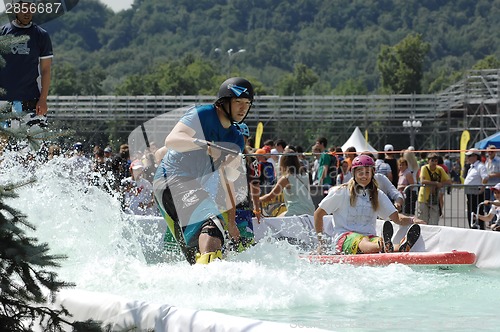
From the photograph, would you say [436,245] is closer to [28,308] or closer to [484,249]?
[484,249]

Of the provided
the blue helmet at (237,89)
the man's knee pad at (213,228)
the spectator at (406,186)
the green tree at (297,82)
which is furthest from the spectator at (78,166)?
the green tree at (297,82)

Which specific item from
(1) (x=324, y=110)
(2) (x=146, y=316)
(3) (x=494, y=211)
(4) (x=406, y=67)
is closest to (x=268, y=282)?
(2) (x=146, y=316)

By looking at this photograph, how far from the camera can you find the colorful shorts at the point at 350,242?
9.97 metres

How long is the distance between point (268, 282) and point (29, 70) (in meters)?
3.85

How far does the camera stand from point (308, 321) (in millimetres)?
6156

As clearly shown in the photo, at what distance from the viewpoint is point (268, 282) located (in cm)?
688

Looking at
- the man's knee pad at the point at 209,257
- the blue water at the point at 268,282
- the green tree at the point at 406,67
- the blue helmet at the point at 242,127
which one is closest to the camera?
the blue water at the point at 268,282

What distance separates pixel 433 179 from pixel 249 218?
8.18 metres

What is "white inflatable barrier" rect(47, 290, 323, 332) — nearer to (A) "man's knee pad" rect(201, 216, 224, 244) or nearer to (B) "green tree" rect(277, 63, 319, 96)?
(A) "man's knee pad" rect(201, 216, 224, 244)

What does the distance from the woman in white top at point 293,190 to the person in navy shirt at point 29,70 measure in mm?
4285

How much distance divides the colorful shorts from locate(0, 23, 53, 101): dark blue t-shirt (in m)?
3.60

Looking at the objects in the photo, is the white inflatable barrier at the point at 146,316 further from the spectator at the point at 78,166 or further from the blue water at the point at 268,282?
the spectator at the point at 78,166

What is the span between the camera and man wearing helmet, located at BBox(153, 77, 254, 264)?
7652 millimetres

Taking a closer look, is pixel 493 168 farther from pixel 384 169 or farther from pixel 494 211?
pixel 494 211
